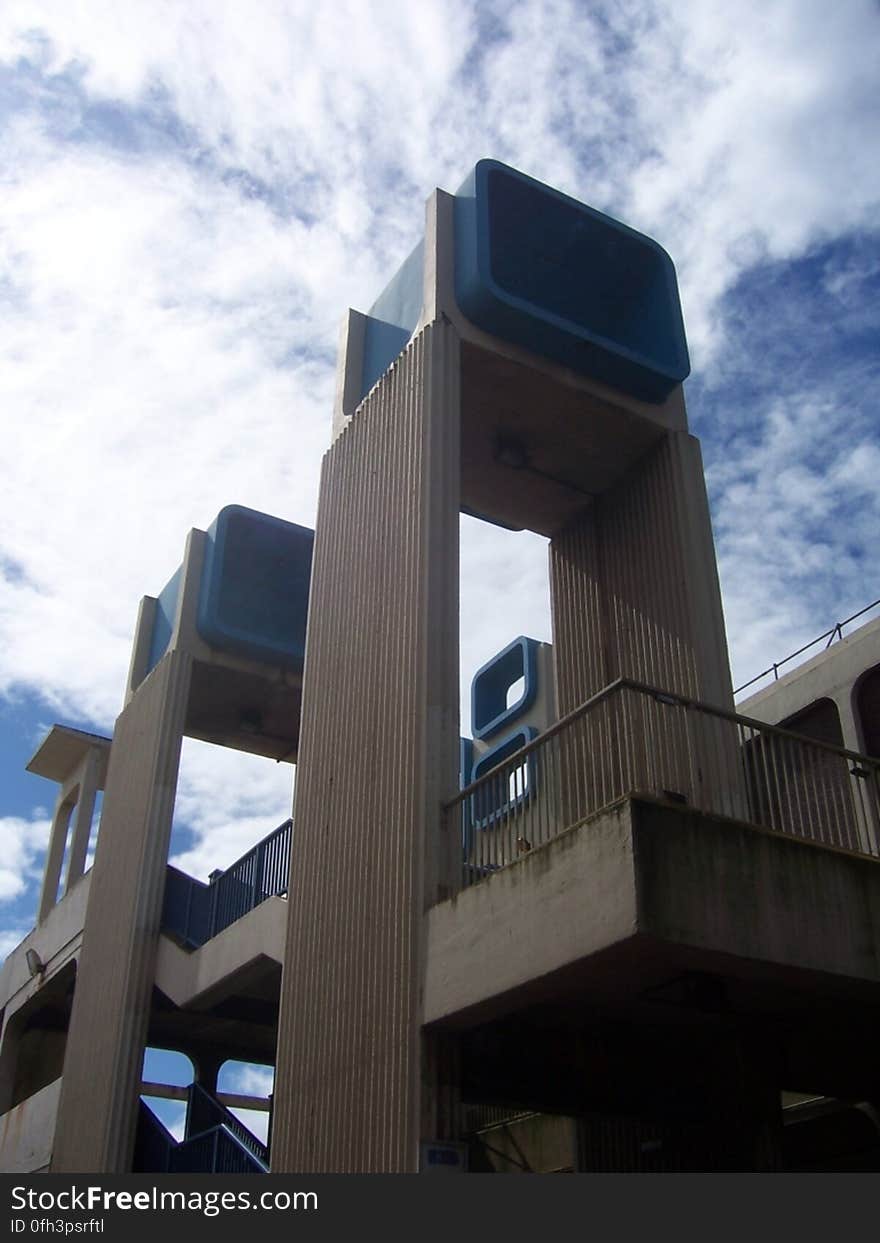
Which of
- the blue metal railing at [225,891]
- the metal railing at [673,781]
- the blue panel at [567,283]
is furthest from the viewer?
the blue metal railing at [225,891]

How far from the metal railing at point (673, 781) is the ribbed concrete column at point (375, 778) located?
62cm

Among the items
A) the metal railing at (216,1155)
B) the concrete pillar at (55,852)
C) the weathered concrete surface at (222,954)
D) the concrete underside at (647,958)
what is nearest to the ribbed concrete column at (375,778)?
the concrete underside at (647,958)

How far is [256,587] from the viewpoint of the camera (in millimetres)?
23484

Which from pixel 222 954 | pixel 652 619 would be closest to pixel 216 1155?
pixel 222 954

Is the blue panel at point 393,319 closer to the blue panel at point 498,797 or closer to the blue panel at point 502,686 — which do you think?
the blue panel at point 498,797

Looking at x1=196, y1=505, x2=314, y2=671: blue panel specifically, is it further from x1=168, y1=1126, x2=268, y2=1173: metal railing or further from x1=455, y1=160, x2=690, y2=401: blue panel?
x1=168, y1=1126, x2=268, y2=1173: metal railing

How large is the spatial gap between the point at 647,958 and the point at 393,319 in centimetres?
965

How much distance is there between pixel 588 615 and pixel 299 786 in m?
4.22

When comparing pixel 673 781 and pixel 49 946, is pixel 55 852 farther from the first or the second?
pixel 673 781

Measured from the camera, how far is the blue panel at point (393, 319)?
16.2m

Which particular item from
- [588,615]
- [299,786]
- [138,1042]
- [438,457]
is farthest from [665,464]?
[138,1042]

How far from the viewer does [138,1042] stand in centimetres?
1900

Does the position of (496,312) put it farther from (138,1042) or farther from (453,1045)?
(138,1042)

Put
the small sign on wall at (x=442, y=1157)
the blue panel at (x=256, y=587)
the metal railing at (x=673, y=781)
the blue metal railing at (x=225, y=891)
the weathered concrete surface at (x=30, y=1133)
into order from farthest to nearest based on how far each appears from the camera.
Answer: the blue panel at (x=256, y=587), the weathered concrete surface at (x=30, y=1133), the blue metal railing at (x=225, y=891), the metal railing at (x=673, y=781), the small sign on wall at (x=442, y=1157)
